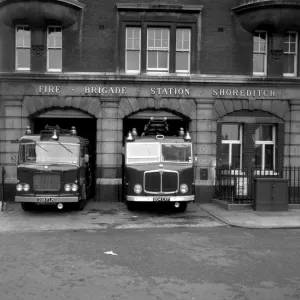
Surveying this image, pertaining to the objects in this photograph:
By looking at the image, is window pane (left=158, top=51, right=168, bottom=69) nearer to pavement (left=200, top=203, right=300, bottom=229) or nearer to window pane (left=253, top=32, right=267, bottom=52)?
window pane (left=253, top=32, right=267, bottom=52)

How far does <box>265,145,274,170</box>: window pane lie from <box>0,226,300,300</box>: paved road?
6931 mm

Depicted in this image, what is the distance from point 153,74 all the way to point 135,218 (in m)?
6.91

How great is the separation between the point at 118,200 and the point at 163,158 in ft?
12.8

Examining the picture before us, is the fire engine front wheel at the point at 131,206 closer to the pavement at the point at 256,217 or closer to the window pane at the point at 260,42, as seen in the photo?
the pavement at the point at 256,217

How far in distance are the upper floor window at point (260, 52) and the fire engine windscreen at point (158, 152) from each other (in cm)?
598

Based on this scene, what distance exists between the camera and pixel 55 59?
55.5ft

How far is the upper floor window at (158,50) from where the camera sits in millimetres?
16984

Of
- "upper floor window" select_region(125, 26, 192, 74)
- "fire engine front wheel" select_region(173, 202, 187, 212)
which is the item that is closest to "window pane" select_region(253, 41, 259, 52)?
"upper floor window" select_region(125, 26, 192, 74)

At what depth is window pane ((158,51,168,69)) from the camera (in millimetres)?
17125

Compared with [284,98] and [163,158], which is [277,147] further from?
[163,158]

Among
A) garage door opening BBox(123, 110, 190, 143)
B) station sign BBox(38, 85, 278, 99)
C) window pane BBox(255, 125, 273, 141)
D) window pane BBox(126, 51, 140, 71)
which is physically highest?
window pane BBox(126, 51, 140, 71)

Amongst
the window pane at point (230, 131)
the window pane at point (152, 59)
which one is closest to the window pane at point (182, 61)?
the window pane at point (152, 59)

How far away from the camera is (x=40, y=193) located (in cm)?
1296

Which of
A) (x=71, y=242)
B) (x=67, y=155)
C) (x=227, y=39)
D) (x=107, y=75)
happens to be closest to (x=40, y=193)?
(x=67, y=155)
